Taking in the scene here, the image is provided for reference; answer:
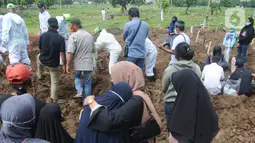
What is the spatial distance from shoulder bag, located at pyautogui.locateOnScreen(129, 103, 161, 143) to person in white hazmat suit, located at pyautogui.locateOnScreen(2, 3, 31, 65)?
461 centimetres

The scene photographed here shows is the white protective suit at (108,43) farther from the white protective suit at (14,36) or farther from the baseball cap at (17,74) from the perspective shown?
the baseball cap at (17,74)

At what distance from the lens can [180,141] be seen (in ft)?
8.98

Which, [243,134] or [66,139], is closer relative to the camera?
[66,139]

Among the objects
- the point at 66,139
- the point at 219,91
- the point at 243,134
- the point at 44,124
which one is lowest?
the point at 243,134

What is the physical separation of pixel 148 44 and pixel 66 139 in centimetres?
443

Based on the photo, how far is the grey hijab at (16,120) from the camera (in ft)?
6.25

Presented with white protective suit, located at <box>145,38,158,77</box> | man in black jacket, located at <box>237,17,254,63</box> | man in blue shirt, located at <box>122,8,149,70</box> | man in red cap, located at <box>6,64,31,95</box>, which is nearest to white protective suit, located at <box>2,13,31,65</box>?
man in blue shirt, located at <box>122,8,149,70</box>

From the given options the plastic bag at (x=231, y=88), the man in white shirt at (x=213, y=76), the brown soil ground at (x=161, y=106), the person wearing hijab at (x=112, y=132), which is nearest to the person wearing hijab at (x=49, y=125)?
the person wearing hijab at (x=112, y=132)

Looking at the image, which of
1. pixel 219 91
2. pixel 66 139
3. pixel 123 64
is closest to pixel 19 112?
pixel 66 139

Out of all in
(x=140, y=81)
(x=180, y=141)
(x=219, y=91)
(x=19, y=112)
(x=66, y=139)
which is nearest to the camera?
(x=19, y=112)

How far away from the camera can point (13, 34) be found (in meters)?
5.80

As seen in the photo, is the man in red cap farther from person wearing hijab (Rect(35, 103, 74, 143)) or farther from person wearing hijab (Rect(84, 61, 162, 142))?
person wearing hijab (Rect(84, 61, 162, 142))

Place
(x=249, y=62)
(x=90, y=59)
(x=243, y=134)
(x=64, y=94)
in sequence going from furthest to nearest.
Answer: (x=249, y=62) < (x=64, y=94) < (x=90, y=59) < (x=243, y=134)

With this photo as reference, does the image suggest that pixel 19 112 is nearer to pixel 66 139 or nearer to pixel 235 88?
pixel 66 139
